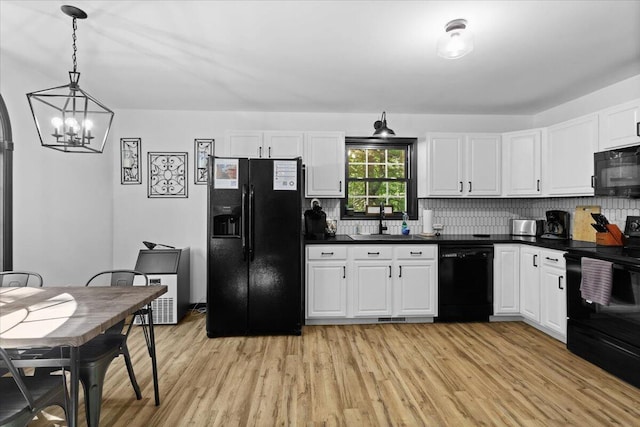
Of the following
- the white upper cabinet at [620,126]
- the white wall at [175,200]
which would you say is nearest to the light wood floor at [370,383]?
the white wall at [175,200]

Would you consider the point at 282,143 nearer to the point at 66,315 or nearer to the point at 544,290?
the point at 66,315

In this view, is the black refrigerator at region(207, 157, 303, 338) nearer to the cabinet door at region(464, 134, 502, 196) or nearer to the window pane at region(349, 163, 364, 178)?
the window pane at region(349, 163, 364, 178)

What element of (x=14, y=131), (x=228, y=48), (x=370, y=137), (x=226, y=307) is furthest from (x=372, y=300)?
(x=14, y=131)

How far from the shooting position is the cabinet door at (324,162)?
13.6 ft

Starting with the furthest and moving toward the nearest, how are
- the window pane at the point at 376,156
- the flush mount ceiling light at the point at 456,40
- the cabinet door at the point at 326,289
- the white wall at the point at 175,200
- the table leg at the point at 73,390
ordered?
the window pane at the point at 376,156
the white wall at the point at 175,200
the cabinet door at the point at 326,289
the flush mount ceiling light at the point at 456,40
the table leg at the point at 73,390

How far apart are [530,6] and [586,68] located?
1443mm

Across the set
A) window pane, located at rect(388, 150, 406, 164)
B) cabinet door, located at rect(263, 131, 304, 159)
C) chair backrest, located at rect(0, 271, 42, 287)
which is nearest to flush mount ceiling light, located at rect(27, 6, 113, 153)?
chair backrest, located at rect(0, 271, 42, 287)

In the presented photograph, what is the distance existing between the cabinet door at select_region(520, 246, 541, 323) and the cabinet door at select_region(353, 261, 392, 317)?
4.69ft

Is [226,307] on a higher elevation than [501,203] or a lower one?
lower

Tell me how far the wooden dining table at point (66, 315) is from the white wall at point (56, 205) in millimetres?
1178

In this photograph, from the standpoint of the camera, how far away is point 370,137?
4.47 m

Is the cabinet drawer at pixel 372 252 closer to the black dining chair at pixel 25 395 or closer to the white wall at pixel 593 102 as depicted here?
the white wall at pixel 593 102

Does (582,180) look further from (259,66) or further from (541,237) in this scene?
(259,66)

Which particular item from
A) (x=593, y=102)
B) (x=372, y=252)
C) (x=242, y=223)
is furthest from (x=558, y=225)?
(x=242, y=223)
